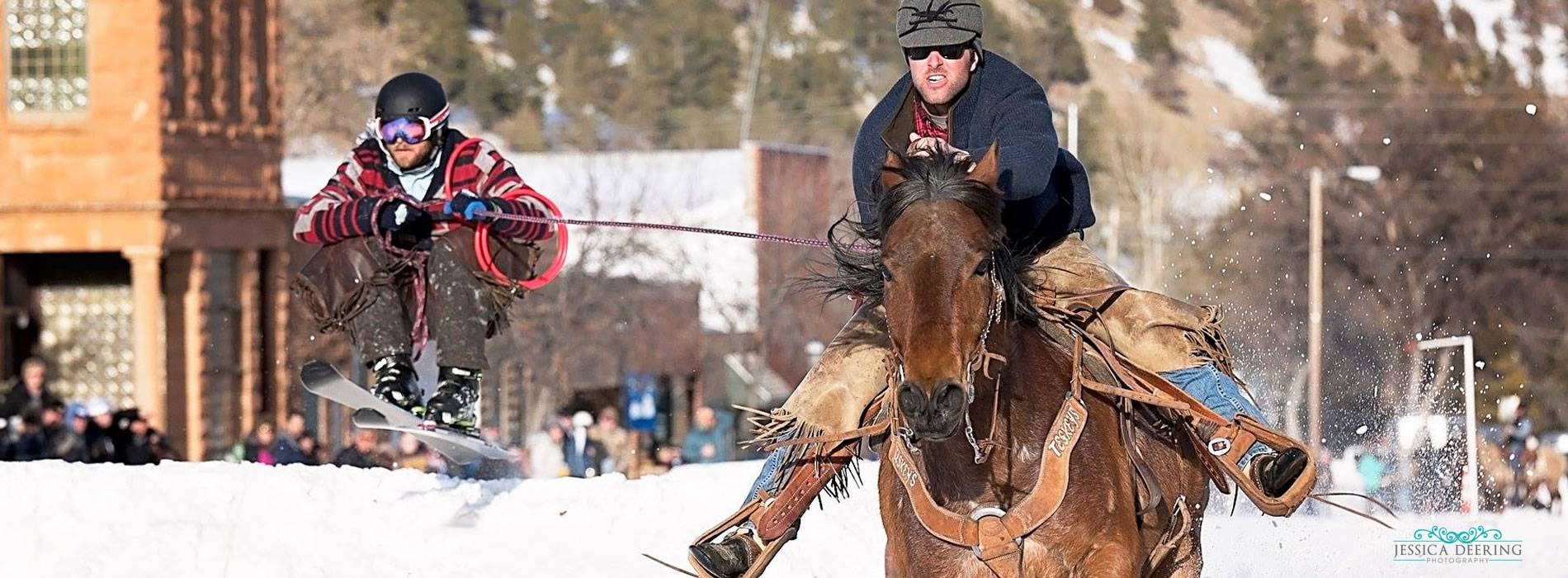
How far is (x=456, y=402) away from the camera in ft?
38.1

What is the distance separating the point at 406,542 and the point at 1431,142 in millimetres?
41007

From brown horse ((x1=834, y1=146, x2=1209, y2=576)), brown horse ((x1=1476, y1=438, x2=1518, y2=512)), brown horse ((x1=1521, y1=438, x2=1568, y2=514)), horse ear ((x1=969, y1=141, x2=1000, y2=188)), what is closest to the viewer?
brown horse ((x1=834, y1=146, x2=1209, y2=576))

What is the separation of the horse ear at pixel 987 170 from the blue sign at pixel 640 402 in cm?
3346

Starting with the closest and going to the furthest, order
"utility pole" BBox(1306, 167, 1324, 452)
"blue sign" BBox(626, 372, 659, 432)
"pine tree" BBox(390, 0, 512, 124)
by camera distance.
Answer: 1. "utility pole" BBox(1306, 167, 1324, 452)
2. "blue sign" BBox(626, 372, 659, 432)
3. "pine tree" BBox(390, 0, 512, 124)

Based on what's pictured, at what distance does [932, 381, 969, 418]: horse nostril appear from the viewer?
581 cm

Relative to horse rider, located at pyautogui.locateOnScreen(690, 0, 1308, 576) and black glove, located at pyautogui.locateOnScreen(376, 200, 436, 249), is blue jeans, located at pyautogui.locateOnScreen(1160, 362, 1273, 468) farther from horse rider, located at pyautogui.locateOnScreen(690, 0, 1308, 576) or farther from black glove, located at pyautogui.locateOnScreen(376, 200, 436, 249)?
black glove, located at pyautogui.locateOnScreen(376, 200, 436, 249)

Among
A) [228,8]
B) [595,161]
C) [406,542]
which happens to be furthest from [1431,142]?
[406,542]

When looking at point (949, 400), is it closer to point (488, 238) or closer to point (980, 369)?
point (980, 369)

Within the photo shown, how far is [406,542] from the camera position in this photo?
11.3 m

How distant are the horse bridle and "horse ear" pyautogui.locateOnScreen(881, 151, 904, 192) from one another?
1.20 feet

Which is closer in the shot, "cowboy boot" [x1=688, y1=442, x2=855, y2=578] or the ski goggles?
"cowboy boot" [x1=688, y1=442, x2=855, y2=578]

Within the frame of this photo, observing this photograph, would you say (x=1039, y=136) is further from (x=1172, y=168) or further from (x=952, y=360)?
(x=1172, y=168)

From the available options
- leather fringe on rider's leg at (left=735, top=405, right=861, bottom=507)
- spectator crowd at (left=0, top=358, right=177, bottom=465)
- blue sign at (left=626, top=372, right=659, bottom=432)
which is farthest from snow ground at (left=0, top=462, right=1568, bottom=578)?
blue sign at (left=626, top=372, right=659, bottom=432)

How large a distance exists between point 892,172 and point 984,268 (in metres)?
0.45
